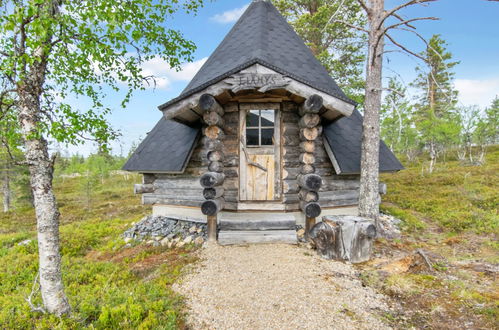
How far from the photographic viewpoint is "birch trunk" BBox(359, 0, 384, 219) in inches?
250

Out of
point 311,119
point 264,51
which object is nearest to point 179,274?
point 311,119

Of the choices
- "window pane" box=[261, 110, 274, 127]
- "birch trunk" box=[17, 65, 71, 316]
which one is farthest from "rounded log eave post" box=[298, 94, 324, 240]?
"birch trunk" box=[17, 65, 71, 316]

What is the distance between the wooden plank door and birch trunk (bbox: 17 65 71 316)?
455 cm

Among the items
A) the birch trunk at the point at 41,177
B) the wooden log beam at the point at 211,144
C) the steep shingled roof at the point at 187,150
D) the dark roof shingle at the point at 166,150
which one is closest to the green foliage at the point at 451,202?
the steep shingled roof at the point at 187,150

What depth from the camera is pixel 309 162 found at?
250 inches

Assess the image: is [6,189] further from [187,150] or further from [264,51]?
[264,51]

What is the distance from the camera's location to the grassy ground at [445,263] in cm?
347

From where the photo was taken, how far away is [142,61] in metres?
4.48

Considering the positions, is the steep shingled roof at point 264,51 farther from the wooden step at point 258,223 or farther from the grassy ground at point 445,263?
the grassy ground at point 445,263

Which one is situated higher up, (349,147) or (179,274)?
(349,147)

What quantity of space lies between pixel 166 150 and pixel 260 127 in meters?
3.19

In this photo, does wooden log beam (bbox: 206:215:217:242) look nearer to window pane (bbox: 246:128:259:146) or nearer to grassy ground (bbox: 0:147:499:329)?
grassy ground (bbox: 0:147:499:329)

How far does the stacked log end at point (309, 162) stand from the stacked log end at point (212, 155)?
6.99ft

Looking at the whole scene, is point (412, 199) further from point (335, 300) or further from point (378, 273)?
point (335, 300)
